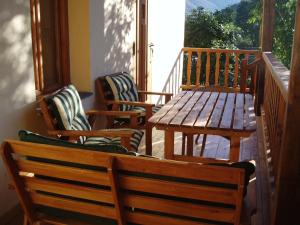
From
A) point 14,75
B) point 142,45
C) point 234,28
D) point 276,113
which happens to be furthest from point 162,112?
point 234,28

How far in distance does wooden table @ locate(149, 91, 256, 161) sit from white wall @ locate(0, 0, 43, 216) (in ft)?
3.04

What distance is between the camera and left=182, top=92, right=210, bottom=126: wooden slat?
2.53 meters

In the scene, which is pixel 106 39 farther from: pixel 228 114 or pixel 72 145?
pixel 72 145

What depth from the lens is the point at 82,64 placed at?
11.9 ft

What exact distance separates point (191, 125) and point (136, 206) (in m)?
0.92

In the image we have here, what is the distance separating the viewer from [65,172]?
66.1 inches

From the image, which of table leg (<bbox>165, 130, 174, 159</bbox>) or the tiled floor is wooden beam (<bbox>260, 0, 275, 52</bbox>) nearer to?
the tiled floor

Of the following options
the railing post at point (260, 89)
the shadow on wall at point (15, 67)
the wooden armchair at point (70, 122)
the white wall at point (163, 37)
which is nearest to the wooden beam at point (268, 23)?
the railing post at point (260, 89)

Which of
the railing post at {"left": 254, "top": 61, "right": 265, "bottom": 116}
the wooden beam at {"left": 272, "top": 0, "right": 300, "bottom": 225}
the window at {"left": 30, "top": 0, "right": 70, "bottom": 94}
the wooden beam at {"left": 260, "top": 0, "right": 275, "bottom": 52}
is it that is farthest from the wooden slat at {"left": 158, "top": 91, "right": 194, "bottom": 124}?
the wooden beam at {"left": 260, "top": 0, "right": 275, "bottom": 52}

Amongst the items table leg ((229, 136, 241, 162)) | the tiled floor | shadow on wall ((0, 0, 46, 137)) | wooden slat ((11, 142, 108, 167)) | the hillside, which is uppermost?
the hillside

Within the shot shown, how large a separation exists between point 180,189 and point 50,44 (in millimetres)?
2276

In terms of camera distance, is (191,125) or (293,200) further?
(191,125)

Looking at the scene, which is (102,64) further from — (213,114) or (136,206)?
(136,206)

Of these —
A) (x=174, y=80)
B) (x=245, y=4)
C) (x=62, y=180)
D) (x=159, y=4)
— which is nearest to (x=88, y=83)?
(x=62, y=180)
